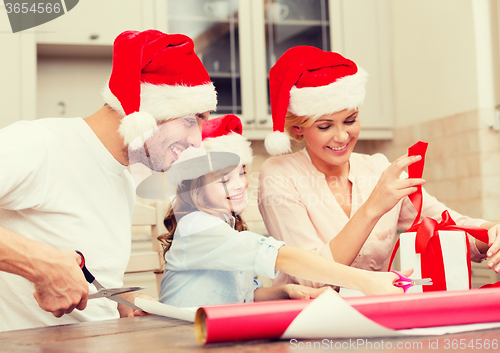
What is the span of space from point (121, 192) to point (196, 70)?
313 mm

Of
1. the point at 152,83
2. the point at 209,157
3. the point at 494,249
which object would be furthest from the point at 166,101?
the point at 494,249

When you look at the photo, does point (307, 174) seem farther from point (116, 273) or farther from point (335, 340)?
point (335, 340)

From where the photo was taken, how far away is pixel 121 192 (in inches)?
40.3

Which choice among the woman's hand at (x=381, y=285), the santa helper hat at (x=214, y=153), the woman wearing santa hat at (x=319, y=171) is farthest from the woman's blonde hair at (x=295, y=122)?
the woman's hand at (x=381, y=285)

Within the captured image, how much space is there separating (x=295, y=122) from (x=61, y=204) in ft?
2.04

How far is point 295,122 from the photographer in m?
1.23

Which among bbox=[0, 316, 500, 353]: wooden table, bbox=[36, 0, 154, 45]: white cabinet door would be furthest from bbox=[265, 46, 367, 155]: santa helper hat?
bbox=[36, 0, 154, 45]: white cabinet door

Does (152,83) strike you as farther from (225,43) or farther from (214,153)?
(225,43)

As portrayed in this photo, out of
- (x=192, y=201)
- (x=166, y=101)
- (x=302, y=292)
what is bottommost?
(x=302, y=292)

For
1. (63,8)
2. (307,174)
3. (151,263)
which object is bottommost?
(151,263)

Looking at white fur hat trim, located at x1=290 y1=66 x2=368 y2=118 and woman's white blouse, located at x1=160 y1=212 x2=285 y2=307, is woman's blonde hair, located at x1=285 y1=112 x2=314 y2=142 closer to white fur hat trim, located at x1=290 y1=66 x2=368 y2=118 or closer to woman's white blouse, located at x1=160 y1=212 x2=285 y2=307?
white fur hat trim, located at x1=290 y1=66 x2=368 y2=118

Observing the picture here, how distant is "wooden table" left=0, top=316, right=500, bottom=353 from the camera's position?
0.40 metres

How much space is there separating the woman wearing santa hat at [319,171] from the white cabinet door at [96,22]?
1.22m

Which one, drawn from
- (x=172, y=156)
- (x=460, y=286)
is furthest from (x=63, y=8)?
(x=460, y=286)
